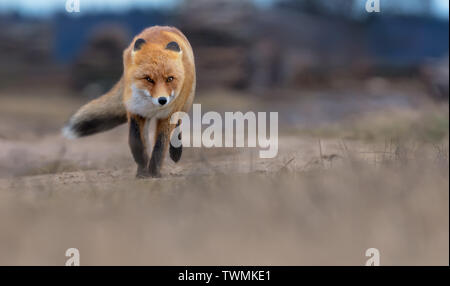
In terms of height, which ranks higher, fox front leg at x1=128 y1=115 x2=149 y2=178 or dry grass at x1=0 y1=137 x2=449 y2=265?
fox front leg at x1=128 y1=115 x2=149 y2=178

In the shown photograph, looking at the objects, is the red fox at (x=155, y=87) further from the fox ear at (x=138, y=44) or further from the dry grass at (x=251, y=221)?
the dry grass at (x=251, y=221)

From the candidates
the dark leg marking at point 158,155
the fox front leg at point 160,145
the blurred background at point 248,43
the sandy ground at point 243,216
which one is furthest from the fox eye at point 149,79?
the blurred background at point 248,43

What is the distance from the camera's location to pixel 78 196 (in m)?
3.83

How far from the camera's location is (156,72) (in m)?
4.51

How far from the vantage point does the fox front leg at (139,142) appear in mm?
4860

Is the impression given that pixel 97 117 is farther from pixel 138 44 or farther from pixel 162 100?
pixel 162 100

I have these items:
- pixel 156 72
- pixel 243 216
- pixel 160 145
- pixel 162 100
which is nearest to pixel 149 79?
pixel 156 72

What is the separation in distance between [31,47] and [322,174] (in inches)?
608

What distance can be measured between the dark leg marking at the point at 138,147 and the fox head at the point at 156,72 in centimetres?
35

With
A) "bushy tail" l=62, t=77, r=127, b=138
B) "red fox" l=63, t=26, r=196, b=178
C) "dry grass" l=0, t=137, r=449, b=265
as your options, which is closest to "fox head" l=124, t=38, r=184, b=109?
"red fox" l=63, t=26, r=196, b=178

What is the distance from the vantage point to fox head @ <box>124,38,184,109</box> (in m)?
4.50

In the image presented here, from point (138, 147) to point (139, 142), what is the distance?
47 mm

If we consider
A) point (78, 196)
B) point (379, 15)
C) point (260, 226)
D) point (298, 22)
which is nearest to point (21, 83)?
point (298, 22)

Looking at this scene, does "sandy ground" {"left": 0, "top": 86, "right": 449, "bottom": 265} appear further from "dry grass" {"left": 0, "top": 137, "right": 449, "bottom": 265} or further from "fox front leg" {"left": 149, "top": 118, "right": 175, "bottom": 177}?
"fox front leg" {"left": 149, "top": 118, "right": 175, "bottom": 177}
